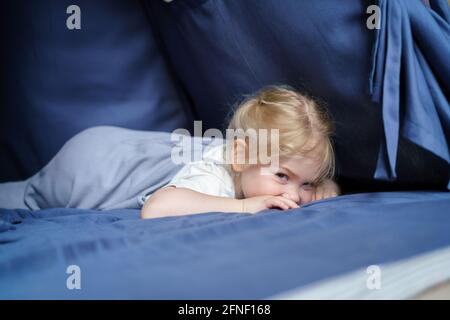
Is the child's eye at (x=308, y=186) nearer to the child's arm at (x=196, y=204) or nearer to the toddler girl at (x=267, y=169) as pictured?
the toddler girl at (x=267, y=169)

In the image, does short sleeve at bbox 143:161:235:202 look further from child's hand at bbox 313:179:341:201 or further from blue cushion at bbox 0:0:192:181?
blue cushion at bbox 0:0:192:181

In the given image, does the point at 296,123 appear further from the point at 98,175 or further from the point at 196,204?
the point at 98,175

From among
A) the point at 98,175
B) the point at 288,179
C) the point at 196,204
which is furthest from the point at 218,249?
the point at 98,175

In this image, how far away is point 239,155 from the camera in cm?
107

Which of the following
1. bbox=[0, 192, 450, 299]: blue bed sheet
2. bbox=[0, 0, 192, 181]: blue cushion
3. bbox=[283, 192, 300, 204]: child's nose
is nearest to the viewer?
bbox=[0, 192, 450, 299]: blue bed sheet

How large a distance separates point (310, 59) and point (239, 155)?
259mm

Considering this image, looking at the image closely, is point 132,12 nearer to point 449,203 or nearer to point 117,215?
point 117,215

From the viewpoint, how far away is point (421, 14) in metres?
0.87

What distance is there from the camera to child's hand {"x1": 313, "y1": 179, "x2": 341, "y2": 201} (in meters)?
1.04

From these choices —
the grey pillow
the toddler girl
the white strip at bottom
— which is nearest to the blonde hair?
the toddler girl

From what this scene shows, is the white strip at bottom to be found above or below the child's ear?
below

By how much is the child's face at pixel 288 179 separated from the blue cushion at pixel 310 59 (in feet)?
0.31

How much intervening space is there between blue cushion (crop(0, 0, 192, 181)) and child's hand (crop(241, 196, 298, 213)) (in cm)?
57

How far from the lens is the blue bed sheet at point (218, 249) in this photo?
1.69ft
